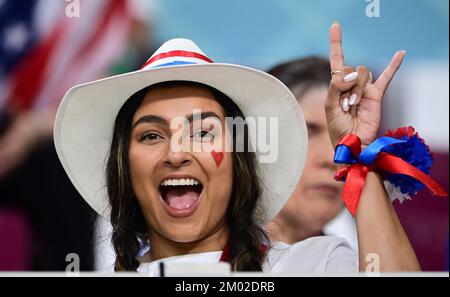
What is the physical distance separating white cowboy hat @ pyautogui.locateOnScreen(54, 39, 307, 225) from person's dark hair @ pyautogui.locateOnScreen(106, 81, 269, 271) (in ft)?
0.09

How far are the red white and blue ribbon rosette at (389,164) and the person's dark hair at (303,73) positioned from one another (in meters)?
0.97

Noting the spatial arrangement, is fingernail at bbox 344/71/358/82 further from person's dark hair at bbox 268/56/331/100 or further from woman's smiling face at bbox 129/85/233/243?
person's dark hair at bbox 268/56/331/100

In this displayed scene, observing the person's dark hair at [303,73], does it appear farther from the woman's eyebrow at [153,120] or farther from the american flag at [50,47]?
the woman's eyebrow at [153,120]

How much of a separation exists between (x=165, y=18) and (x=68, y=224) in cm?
82

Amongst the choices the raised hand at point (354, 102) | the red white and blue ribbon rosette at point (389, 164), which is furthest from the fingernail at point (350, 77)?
the red white and blue ribbon rosette at point (389, 164)

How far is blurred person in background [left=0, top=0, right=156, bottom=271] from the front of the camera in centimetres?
278

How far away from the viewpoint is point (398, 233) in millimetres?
1694

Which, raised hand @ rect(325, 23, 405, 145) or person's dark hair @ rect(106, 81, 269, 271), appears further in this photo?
person's dark hair @ rect(106, 81, 269, 271)

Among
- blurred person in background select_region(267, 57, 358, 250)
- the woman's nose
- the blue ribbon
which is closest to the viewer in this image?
the blue ribbon

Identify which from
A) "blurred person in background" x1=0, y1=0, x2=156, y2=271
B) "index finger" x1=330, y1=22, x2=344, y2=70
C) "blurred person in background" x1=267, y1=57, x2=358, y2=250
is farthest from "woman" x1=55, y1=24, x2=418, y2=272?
"blurred person in background" x1=0, y1=0, x2=156, y2=271

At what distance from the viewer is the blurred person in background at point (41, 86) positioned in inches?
109

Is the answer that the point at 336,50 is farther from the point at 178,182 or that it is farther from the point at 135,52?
the point at 135,52

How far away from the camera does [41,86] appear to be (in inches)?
112

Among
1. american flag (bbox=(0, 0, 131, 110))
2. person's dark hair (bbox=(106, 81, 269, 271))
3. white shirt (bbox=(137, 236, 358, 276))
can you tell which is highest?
american flag (bbox=(0, 0, 131, 110))
